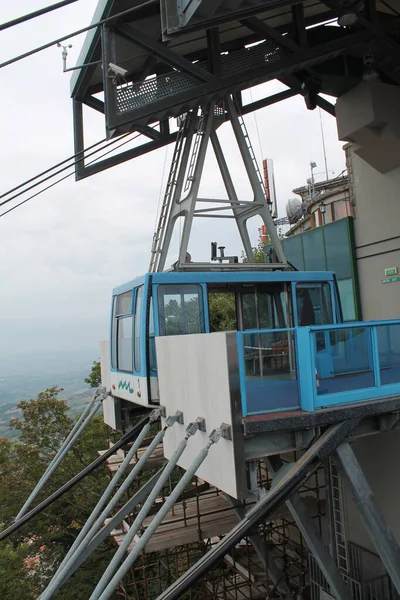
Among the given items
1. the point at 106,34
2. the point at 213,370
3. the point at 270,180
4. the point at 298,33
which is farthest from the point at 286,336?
the point at 270,180

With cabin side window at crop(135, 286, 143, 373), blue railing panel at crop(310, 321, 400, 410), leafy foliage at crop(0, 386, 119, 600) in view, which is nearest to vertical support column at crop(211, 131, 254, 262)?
cabin side window at crop(135, 286, 143, 373)

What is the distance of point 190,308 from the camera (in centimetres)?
775

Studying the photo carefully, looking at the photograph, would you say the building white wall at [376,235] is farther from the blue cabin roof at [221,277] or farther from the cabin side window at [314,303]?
the blue cabin roof at [221,277]

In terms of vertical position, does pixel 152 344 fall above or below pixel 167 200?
below

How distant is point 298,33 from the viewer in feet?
32.4

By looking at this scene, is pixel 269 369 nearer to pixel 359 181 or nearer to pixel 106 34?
pixel 106 34

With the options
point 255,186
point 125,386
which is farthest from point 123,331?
point 255,186

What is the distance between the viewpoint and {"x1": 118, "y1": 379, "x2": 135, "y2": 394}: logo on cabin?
8.14 metres

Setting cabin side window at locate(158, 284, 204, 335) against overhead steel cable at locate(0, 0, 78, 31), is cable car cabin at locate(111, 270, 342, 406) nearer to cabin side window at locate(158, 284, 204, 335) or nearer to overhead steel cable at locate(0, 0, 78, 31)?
cabin side window at locate(158, 284, 204, 335)

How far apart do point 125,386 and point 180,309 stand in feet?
5.92

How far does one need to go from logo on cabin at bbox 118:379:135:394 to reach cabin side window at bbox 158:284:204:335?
49.9 inches

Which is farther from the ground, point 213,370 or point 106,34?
point 106,34

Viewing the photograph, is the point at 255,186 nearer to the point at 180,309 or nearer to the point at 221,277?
the point at 221,277

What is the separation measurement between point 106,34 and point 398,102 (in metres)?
6.88
